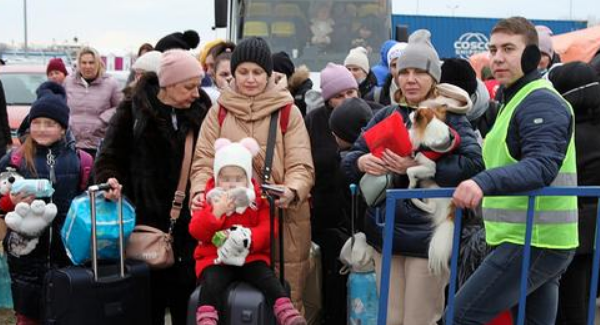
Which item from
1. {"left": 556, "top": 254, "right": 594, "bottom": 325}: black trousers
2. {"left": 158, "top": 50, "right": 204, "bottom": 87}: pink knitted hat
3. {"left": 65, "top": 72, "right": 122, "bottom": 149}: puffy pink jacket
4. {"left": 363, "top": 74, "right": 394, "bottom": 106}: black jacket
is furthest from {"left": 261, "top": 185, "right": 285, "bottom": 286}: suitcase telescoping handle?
{"left": 65, "top": 72, "right": 122, "bottom": 149}: puffy pink jacket

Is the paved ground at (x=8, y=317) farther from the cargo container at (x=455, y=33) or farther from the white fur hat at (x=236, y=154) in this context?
the cargo container at (x=455, y=33)

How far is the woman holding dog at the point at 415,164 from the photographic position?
3811 mm

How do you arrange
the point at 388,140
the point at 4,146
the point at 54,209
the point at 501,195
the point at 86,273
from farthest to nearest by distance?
the point at 4,146 → the point at 54,209 → the point at 86,273 → the point at 388,140 → the point at 501,195

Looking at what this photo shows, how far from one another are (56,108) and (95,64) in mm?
2727

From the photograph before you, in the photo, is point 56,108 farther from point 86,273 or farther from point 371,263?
point 371,263

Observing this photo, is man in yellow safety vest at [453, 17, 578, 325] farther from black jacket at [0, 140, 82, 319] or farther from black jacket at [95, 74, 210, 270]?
black jacket at [0, 140, 82, 319]

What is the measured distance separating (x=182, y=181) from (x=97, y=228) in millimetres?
538

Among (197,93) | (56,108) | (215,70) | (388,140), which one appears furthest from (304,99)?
(388,140)

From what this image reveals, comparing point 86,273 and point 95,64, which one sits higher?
point 95,64

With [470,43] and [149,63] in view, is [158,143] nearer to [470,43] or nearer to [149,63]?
[149,63]

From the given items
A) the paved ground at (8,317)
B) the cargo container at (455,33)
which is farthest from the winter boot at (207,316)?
the cargo container at (455,33)

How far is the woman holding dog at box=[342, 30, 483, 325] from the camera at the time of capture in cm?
381

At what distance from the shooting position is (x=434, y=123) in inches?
148

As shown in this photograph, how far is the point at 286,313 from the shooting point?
12.5 ft
